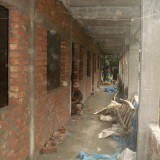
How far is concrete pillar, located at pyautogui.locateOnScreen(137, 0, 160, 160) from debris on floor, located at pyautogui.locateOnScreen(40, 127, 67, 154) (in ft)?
5.87

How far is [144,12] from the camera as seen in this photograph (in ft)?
14.4

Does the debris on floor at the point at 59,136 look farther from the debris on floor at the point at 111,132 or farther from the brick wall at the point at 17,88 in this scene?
the brick wall at the point at 17,88

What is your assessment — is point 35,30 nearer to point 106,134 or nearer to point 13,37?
point 13,37

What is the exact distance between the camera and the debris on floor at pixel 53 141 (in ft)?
17.7

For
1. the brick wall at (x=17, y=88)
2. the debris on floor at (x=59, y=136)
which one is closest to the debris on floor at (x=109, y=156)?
the debris on floor at (x=59, y=136)

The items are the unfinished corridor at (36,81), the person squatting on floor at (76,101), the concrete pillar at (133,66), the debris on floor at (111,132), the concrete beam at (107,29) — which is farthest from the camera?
the concrete beam at (107,29)

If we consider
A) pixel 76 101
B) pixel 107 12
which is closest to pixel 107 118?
pixel 76 101

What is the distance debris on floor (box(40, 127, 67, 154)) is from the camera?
5391mm

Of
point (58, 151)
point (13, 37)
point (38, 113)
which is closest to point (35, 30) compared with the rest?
point (13, 37)

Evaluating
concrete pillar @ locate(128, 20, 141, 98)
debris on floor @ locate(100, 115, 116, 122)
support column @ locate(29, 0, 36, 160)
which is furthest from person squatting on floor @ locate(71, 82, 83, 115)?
support column @ locate(29, 0, 36, 160)

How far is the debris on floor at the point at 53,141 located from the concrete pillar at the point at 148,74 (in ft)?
5.87

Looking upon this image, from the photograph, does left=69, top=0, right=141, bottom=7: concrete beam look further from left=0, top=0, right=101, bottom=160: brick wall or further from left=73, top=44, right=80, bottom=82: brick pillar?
left=73, top=44, right=80, bottom=82: brick pillar

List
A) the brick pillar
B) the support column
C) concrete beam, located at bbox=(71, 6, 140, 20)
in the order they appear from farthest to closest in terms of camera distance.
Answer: the brick pillar < concrete beam, located at bbox=(71, 6, 140, 20) < the support column

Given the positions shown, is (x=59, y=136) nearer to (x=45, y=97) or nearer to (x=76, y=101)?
(x=45, y=97)
